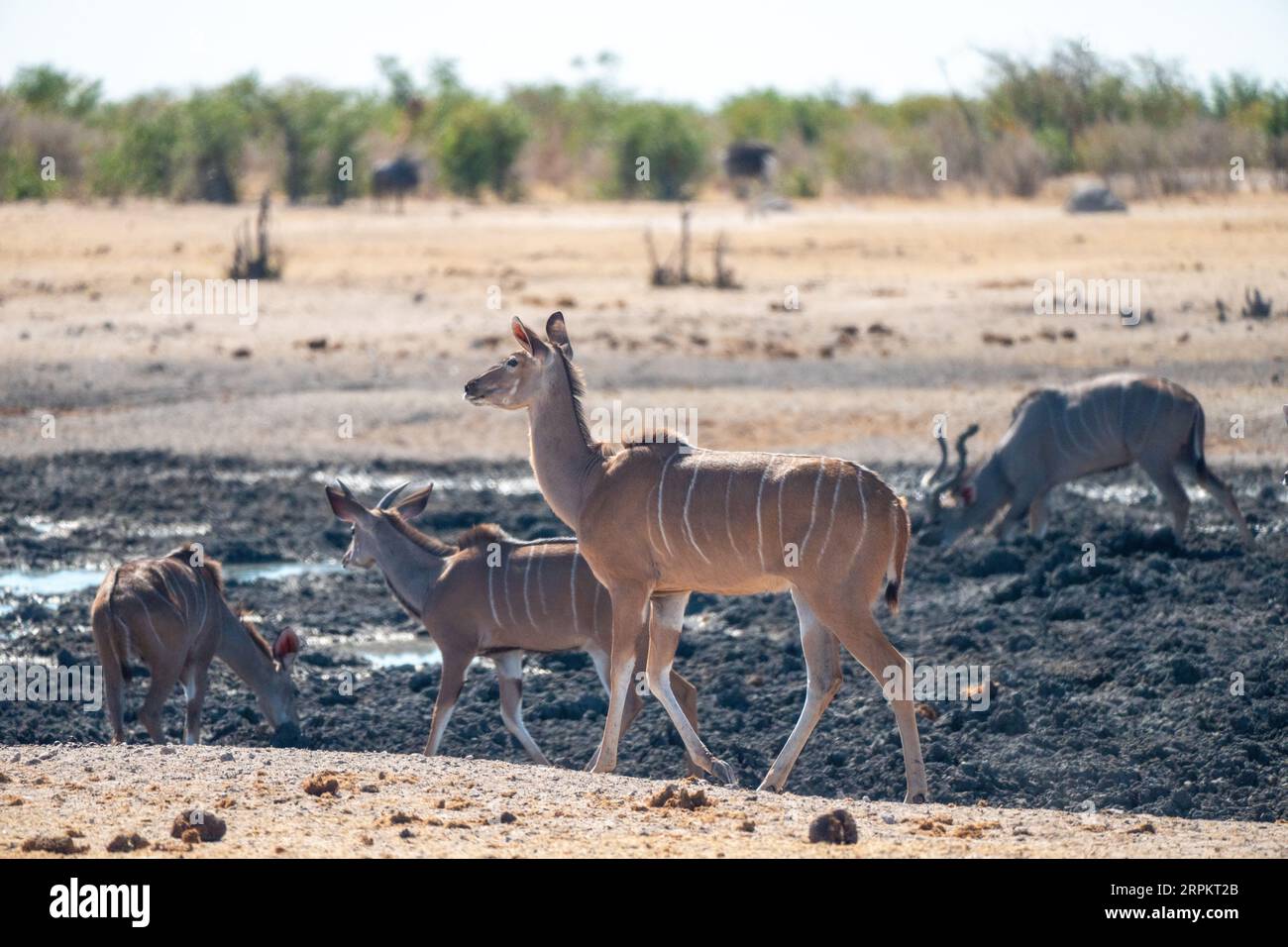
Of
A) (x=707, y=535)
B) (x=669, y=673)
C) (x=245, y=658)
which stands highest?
(x=707, y=535)

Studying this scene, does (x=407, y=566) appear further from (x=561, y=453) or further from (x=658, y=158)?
(x=658, y=158)

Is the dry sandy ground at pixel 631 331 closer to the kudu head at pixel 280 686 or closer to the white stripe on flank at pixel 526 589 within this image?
the kudu head at pixel 280 686

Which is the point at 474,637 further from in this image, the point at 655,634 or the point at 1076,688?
the point at 1076,688

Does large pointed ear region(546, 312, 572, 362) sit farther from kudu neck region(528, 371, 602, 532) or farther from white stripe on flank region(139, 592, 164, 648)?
white stripe on flank region(139, 592, 164, 648)

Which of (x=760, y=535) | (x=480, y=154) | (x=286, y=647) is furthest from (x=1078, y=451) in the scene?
(x=480, y=154)

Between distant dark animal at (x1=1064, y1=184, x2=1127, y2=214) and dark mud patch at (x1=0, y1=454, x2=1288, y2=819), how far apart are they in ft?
40.3

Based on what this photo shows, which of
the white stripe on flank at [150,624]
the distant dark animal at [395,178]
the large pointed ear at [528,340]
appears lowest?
the white stripe on flank at [150,624]

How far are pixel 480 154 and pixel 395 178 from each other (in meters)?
3.12

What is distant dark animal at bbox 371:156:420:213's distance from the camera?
31.2 metres

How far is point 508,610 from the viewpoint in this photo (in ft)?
28.9

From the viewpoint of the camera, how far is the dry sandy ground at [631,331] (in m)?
16.0

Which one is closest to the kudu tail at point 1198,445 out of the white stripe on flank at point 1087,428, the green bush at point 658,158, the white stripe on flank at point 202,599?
the white stripe on flank at point 1087,428

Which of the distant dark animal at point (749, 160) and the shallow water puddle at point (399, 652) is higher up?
the distant dark animal at point (749, 160)

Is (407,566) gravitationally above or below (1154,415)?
below
